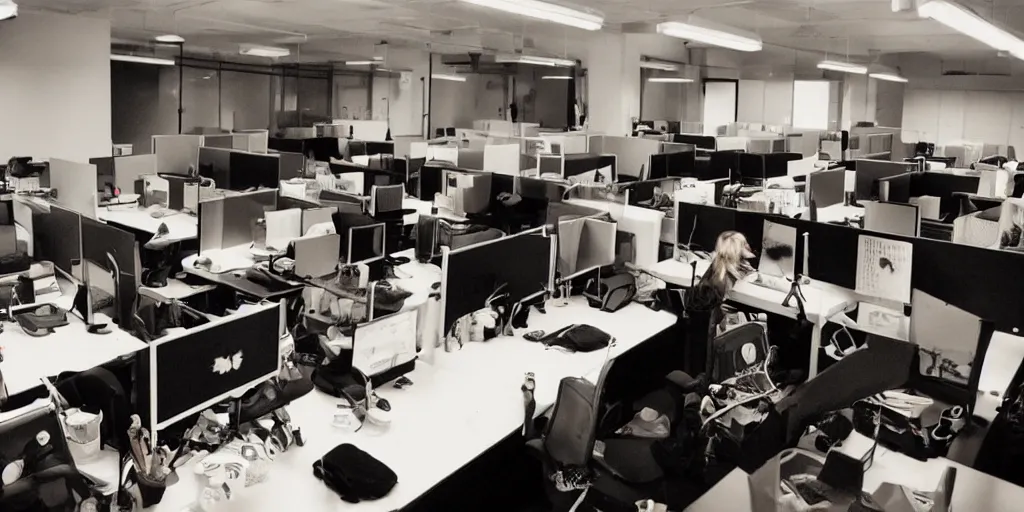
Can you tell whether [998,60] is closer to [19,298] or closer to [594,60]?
[594,60]

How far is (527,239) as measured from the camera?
4.05m

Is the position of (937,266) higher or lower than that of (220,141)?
lower

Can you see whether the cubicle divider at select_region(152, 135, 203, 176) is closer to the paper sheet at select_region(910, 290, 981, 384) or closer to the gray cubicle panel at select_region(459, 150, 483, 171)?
the gray cubicle panel at select_region(459, 150, 483, 171)

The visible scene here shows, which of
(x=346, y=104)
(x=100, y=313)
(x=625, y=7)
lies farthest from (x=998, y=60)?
(x=100, y=313)

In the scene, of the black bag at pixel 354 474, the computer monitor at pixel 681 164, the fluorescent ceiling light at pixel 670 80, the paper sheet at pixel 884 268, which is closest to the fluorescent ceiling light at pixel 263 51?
the fluorescent ceiling light at pixel 670 80

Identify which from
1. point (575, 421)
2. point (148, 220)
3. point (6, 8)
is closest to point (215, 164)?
point (148, 220)

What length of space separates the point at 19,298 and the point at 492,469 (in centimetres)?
253

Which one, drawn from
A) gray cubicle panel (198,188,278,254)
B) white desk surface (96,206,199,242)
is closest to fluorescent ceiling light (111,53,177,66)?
white desk surface (96,206,199,242)

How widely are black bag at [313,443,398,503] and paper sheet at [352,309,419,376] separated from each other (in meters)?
0.53

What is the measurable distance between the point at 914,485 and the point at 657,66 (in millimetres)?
12255

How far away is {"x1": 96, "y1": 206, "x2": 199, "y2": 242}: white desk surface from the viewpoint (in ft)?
19.9

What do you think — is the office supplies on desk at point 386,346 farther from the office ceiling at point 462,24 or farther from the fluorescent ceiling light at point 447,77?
the fluorescent ceiling light at point 447,77

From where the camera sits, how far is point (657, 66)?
14094 millimetres

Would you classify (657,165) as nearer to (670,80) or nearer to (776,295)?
(776,295)
